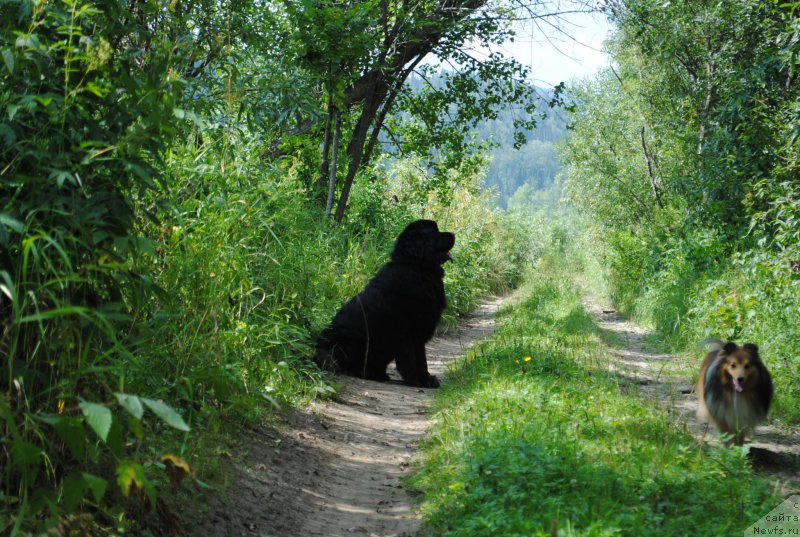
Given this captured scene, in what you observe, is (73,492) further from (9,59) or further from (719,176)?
(719,176)

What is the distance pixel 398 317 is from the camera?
26.2 ft

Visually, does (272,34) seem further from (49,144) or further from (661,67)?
(661,67)

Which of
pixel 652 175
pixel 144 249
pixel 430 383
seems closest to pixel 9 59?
pixel 144 249

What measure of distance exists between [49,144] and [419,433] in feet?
12.8

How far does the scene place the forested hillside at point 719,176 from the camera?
761cm

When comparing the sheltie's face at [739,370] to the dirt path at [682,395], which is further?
the sheltie's face at [739,370]

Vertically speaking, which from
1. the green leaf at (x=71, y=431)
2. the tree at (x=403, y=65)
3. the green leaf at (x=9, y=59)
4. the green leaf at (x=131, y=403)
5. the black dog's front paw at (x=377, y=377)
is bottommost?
the black dog's front paw at (x=377, y=377)

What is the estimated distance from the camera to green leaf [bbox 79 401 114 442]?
2285mm

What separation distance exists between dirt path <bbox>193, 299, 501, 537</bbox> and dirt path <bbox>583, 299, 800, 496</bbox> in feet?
6.86

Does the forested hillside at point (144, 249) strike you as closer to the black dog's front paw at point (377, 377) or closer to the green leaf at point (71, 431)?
the green leaf at point (71, 431)

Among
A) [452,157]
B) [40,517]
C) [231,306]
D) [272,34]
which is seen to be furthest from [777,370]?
[452,157]

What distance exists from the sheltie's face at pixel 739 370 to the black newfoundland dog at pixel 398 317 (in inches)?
132

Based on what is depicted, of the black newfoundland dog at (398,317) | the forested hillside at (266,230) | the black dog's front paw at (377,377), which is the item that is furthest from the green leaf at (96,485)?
the black dog's front paw at (377,377)

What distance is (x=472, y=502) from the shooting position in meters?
3.72
